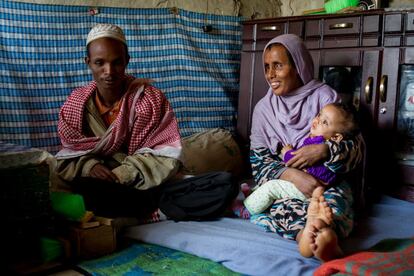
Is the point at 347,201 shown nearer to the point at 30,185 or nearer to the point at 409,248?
the point at 409,248

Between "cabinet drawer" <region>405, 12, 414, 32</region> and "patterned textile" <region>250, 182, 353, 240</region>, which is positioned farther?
"cabinet drawer" <region>405, 12, 414, 32</region>

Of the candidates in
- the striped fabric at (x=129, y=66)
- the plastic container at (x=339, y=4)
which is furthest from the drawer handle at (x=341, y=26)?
the striped fabric at (x=129, y=66)

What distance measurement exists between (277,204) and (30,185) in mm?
1053

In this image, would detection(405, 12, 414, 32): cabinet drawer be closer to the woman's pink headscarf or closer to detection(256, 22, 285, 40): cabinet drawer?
the woman's pink headscarf

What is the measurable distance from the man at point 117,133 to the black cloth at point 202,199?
0.34 feet

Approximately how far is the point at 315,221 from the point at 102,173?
1.03 meters

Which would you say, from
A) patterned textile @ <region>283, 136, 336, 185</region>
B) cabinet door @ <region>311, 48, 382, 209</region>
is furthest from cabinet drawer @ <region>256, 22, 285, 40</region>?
patterned textile @ <region>283, 136, 336, 185</region>

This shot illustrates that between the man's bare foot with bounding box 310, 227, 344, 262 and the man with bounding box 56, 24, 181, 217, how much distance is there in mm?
866

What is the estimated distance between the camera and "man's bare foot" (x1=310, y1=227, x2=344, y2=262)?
5.12ft

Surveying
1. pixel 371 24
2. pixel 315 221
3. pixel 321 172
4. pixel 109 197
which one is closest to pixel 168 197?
pixel 109 197

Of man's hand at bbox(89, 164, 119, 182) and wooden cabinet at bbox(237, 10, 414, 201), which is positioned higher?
wooden cabinet at bbox(237, 10, 414, 201)

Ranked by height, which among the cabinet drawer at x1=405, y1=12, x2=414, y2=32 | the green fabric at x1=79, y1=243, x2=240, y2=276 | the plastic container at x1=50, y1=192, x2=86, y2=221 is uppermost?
the cabinet drawer at x1=405, y1=12, x2=414, y2=32

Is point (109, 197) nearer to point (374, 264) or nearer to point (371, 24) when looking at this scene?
point (374, 264)

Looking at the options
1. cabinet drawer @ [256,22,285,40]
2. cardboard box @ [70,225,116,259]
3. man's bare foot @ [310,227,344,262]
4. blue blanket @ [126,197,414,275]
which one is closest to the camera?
man's bare foot @ [310,227,344,262]
